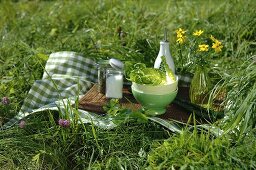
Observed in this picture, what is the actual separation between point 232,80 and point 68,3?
123 inches

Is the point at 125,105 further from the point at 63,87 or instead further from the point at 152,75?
the point at 63,87

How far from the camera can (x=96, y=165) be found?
2670 mm

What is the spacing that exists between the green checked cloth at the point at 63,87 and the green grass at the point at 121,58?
3.4 inches

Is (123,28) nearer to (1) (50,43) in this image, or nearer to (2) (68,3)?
(1) (50,43)

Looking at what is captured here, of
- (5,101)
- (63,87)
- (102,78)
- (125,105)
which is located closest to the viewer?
(125,105)

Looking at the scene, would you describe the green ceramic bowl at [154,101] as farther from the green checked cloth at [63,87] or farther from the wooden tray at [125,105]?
the green checked cloth at [63,87]

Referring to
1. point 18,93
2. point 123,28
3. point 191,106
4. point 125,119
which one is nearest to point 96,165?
point 125,119

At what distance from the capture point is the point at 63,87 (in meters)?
3.56

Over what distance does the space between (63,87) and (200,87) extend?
3.50ft

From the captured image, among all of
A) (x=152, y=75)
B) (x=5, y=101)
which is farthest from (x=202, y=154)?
(x=5, y=101)

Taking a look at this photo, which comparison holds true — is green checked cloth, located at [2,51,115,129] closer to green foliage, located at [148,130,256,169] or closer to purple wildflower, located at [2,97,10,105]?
purple wildflower, located at [2,97,10,105]

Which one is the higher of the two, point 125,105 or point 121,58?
point 121,58

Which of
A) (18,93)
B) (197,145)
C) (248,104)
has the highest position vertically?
(248,104)

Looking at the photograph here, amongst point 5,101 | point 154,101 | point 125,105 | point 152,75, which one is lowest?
point 5,101
